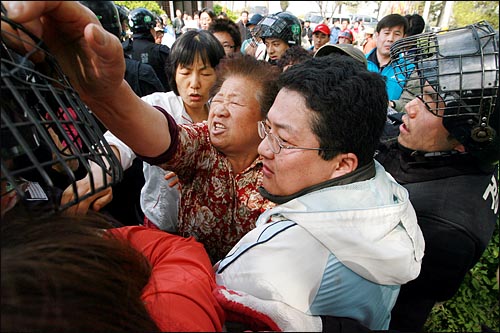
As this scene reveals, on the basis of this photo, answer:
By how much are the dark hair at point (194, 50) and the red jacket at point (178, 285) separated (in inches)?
71.7

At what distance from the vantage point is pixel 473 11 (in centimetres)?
1967

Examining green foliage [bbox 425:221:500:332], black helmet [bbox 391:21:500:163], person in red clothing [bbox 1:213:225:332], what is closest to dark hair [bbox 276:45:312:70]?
black helmet [bbox 391:21:500:163]

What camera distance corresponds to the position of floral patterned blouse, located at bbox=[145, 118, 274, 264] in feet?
5.53

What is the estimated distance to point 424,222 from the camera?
1.64m

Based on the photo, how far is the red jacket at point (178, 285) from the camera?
27.0 inches

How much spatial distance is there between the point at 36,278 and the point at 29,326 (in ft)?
0.25

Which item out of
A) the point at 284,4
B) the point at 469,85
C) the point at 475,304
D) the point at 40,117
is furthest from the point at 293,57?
the point at 284,4

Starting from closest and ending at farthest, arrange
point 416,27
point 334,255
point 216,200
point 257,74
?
point 334,255, point 216,200, point 257,74, point 416,27

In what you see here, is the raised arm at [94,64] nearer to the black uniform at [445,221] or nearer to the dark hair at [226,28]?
the black uniform at [445,221]

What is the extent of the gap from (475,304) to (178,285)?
2755 millimetres

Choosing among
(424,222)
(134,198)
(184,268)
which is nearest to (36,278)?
(184,268)

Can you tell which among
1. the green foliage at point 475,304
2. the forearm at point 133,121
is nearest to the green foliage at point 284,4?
the green foliage at point 475,304

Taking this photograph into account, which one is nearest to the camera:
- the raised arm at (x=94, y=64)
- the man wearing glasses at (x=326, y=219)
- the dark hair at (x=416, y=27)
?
the raised arm at (x=94, y=64)

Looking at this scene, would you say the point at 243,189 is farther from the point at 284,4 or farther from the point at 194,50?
the point at 284,4
